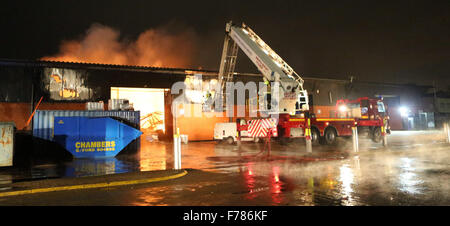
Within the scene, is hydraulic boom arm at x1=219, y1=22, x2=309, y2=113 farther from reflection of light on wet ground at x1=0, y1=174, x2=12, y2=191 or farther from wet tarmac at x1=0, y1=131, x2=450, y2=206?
reflection of light on wet ground at x1=0, y1=174, x2=12, y2=191

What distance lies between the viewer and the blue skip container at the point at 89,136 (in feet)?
50.5

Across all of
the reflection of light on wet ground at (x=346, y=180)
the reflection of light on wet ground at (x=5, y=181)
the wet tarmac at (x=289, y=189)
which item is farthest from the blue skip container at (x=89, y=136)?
the reflection of light on wet ground at (x=346, y=180)

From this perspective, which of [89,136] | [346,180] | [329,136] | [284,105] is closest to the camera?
[346,180]

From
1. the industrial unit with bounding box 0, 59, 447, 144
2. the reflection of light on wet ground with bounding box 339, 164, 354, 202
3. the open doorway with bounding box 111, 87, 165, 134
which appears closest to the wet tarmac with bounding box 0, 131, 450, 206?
the reflection of light on wet ground with bounding box 339, 164, 354, 202

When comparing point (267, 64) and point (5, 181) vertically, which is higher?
point (267, 64)

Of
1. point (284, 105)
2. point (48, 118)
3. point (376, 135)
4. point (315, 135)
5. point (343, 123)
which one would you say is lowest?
point (376, 135)

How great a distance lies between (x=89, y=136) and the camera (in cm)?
1571

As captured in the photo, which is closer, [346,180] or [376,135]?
[346,180]

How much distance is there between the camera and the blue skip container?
15.4m
